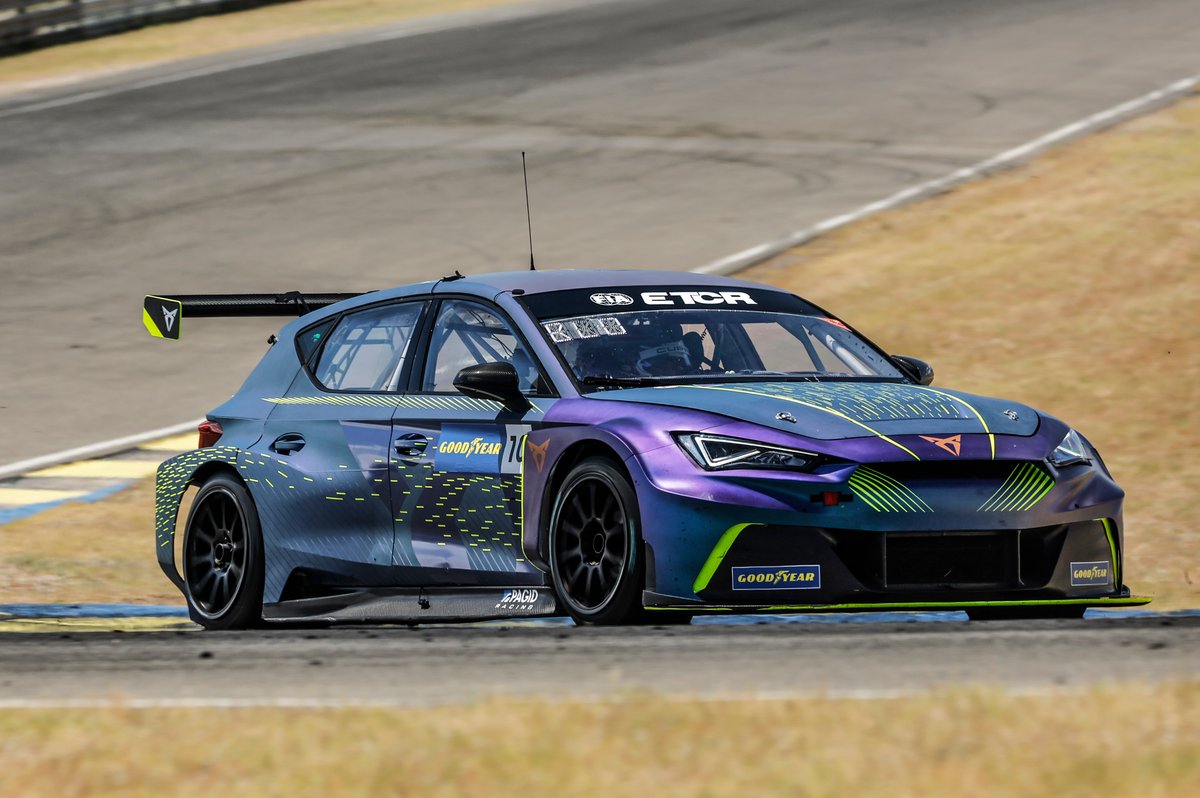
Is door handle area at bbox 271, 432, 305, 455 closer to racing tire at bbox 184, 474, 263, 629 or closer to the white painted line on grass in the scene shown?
racing tire at bbox 184, 474, 263, 629

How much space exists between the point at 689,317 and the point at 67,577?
4.52 metres

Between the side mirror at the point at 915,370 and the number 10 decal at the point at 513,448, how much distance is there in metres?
1.77

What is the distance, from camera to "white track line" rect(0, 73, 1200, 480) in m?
14.5

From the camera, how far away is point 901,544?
710cm

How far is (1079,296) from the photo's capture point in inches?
667

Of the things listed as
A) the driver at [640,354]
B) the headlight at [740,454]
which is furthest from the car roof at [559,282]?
the headlight at [740,454]

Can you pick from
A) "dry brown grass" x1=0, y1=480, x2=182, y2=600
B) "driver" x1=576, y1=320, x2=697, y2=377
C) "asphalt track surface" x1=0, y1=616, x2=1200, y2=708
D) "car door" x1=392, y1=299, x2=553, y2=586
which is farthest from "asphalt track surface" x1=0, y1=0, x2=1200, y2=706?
"dry brown grass" x1=0, y1=480, x2=182, y2=600

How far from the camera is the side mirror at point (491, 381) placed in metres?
7.83

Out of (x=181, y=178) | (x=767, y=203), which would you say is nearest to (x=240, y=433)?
(x=767, y=203)

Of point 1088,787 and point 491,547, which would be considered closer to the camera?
point 1088,787

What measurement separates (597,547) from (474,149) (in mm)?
17612

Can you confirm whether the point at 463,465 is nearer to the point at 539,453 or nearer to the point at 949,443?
the point at 539,453

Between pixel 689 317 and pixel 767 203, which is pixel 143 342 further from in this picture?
pixel 689 317

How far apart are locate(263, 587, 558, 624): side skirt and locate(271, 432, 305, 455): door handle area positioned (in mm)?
635
